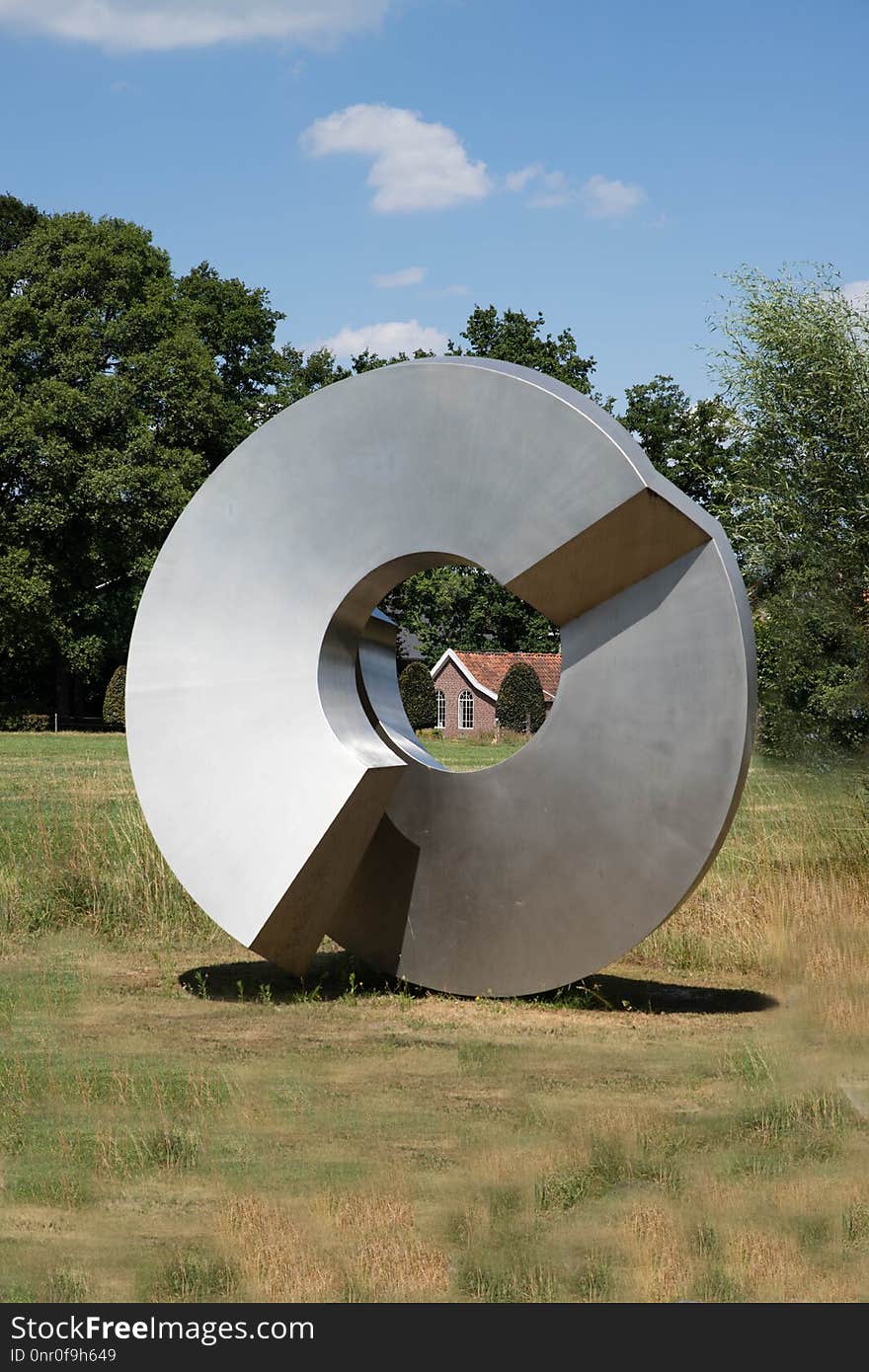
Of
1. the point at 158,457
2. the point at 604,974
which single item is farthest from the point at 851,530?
the point at 158,457

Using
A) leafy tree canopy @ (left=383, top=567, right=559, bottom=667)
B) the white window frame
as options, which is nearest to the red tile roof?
the white window frame

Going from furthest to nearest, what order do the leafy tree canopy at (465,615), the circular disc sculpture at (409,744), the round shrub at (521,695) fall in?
the leafy tree canopy at (465,615)
the round shrub at (521,695)
the circular disc sculpture at (409,744)

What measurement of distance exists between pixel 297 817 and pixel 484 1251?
4.07 m

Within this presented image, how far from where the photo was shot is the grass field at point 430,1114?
16.1 feet

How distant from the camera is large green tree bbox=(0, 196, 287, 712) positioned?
130 feet

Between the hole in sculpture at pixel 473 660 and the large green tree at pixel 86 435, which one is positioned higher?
the large green tree at pixel 86 435

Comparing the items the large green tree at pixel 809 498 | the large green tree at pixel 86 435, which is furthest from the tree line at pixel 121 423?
the large green tree at pixel 809 498

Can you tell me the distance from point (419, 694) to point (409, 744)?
37.3 m

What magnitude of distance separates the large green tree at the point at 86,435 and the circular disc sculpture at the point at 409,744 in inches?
1195

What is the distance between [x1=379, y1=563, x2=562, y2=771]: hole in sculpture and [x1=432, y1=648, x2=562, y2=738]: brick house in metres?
0.03

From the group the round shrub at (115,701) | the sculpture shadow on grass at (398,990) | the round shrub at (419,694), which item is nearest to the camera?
the sculpture shadow on grass at (398,990)

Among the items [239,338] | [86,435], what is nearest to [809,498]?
[86,435]

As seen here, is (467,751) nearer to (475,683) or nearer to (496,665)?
(475,683)

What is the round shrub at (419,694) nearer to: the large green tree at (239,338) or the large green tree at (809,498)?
the large green tree at (239,338)
